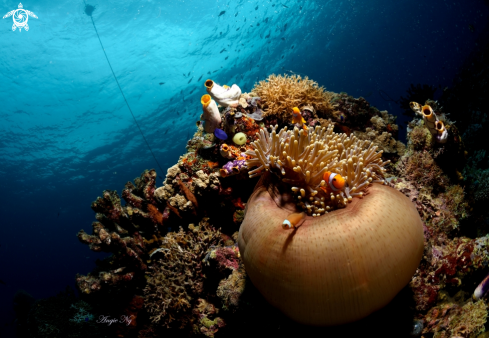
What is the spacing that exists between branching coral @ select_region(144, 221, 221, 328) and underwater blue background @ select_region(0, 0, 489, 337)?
12.8 metres

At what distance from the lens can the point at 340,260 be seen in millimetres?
1603

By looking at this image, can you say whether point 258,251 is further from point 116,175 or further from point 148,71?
point 116,175

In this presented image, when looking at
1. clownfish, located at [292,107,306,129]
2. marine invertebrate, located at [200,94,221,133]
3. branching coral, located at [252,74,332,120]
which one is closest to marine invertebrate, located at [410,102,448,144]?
clownfish, located at [292,107,306,129]

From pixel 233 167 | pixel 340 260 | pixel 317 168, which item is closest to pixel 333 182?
pixel 317 168

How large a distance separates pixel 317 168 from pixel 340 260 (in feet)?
2.79

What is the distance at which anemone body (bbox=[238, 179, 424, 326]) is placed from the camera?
1.61m

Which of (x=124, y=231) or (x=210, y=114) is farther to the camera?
(x=124, y=231)

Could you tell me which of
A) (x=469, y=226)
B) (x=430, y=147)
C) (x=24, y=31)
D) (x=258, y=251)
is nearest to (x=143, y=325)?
(x=258, y=251)

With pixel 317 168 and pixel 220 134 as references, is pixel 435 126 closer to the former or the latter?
pixel 317 168

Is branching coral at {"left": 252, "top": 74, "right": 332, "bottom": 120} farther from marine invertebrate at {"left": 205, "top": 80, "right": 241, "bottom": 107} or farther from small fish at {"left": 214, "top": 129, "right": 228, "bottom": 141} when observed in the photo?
small fish at {"left": 214, "top": 129, "right": 228, "bottom": 141}

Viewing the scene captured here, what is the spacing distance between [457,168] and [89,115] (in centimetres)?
3687

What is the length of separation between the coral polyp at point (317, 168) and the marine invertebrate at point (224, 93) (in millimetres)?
2111

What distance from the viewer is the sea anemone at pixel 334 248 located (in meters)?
1.61

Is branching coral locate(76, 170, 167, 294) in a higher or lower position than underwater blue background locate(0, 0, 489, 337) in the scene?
lower
